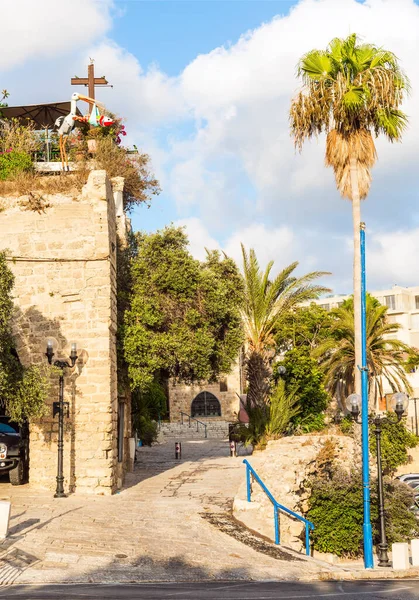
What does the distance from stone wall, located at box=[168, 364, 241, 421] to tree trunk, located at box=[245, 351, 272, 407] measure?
29495 millimetres

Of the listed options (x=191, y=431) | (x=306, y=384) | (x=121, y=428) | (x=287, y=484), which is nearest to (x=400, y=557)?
(x=287, y=484)

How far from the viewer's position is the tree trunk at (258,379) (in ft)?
87.2

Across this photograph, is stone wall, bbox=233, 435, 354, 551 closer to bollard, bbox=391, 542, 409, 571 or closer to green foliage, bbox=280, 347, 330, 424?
bollard, bbox=391, 542, 409, 571

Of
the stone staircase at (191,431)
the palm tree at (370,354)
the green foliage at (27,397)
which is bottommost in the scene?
the stone staircase at (191,431)

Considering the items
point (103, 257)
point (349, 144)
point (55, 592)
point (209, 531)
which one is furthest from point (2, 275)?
point (349, 144)

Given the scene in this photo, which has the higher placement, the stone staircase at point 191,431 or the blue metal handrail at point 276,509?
the blue metal handrail at point 276,509

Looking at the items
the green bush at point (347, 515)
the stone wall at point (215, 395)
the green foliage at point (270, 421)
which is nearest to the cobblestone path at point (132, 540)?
the green bush at point (347, 515)

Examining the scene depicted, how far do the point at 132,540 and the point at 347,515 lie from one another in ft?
19.1

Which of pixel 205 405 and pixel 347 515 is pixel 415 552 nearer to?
pixel 347 515

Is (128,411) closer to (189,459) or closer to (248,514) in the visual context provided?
(189,459)

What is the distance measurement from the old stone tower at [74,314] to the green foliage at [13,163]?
2.25 meters

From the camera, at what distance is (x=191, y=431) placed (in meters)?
45.6

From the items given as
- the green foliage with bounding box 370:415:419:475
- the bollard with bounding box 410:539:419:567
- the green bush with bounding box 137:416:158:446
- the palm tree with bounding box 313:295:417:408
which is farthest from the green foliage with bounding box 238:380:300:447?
the bollard with bounding box 410:539:419:567

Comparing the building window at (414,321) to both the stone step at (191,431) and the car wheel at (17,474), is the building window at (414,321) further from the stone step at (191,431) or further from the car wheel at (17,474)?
the car wheel at (17,474)
